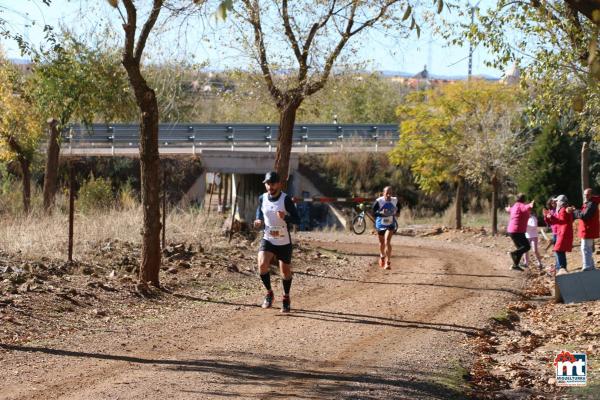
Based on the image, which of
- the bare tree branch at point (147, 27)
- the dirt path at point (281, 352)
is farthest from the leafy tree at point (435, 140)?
the bare tree branch at point (147, 27)

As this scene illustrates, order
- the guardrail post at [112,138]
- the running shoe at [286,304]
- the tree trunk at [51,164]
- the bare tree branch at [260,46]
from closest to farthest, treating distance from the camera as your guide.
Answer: the running shoe at [286,304], the bare tree branch at [260,46], the tree trunk at [51,164], the guardrail post at [112,138]

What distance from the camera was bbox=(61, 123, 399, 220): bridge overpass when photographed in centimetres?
4309

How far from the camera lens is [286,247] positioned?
14070mm

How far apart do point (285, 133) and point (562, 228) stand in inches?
256

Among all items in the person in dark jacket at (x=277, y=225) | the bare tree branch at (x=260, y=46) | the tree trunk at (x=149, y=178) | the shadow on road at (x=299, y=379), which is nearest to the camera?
the shadow on road at (x=299, y=379)

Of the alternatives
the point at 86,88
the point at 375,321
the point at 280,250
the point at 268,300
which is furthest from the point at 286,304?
the point at 86,88

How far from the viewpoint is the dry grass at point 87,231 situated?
695 inches

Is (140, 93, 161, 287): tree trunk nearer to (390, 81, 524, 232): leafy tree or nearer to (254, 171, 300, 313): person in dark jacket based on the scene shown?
(254, 171, 300, 313): person in dark jacket

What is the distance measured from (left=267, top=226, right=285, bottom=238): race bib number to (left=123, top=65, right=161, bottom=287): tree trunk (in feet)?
7.37

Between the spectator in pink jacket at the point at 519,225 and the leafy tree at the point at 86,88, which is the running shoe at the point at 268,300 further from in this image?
the leafy tree at the point at 86,88

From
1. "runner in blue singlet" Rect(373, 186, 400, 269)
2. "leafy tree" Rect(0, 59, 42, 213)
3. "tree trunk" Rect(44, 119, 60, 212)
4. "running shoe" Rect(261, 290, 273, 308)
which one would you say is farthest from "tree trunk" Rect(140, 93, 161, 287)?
"tree trunk" Rect(44, 119, 60, 212)

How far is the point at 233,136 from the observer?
5094 centimetres

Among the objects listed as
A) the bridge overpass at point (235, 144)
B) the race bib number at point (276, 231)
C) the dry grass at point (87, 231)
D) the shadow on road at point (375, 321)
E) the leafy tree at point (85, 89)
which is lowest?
the shadow on road at point (375, 321)

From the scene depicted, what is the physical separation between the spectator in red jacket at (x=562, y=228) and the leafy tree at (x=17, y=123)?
15.5 meters
